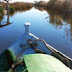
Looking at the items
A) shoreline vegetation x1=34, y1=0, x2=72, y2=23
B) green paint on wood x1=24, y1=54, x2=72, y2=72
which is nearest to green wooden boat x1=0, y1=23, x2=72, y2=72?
green paint on wood x1=24, y1=54, x2=72, y2=72

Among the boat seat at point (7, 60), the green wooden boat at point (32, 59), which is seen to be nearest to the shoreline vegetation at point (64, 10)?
the green wooden boat at point (32, 59)

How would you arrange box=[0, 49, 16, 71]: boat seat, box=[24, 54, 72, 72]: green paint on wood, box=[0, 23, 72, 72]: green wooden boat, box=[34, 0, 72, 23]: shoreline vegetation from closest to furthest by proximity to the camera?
box=[24, 54, 72, 72]: green paint on wood → box=[0, 23, 72, 72]: green wooden boat → box=[0, 49, 16, 71]: boat seat → box=[34, 0, 72, 23]: shoreline vegetation

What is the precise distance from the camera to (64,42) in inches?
294

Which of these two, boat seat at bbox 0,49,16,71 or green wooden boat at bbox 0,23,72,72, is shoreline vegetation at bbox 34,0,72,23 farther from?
boat seat at bbox 0,49,16,71

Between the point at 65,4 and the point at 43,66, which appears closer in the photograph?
the point at 43,66

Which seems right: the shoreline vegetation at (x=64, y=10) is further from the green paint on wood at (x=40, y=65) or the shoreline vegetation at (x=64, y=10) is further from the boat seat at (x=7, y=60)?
the green paint on wood at (x=40, y=65)

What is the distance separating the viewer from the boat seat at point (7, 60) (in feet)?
9.09

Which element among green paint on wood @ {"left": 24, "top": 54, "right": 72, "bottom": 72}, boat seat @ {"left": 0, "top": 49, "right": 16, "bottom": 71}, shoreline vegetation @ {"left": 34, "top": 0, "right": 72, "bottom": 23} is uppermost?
shoreline vegetation @ {"left": 34, "top": 0, "right": 72, "bottom": 23}

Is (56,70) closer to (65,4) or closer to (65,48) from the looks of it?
(65,48)

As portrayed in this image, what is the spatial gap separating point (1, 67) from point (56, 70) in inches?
44.4

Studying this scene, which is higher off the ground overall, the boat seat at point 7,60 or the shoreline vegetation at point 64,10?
the shoreline vegetation at point 64,10

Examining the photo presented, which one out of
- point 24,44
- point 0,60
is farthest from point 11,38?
point 0,60

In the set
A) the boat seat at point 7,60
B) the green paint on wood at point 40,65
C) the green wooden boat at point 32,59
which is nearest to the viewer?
the green paint on wood at point 40,65

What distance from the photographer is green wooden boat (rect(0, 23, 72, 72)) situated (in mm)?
2291
